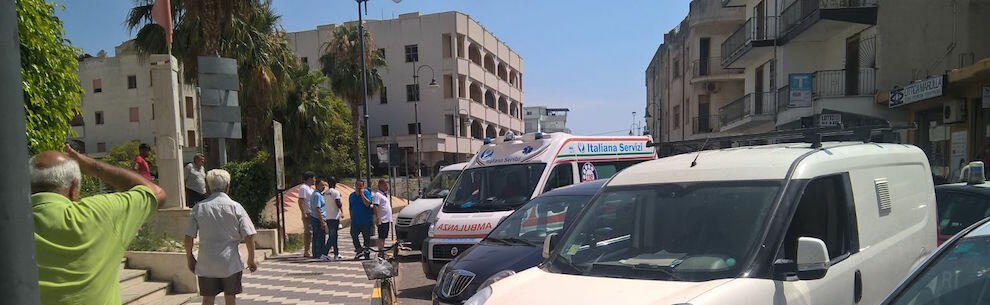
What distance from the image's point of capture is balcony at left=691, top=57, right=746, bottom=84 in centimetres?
3259

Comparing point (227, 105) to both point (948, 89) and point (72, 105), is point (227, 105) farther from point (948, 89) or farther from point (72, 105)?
point (948, 89)

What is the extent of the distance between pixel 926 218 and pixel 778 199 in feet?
6.37

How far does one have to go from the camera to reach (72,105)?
254 inches

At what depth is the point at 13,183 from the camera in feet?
4.49

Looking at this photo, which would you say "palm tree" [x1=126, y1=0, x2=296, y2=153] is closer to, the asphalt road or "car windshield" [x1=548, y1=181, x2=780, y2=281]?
the asphalt road

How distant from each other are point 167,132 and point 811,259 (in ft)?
32.9

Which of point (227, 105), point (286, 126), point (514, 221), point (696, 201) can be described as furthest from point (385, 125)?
point (696, 201)

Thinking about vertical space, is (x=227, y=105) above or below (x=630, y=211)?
above

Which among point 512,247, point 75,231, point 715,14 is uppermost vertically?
point 715,14

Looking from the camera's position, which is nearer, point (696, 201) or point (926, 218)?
point (696, 201)

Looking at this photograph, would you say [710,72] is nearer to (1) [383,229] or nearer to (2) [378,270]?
(1) [383,229]

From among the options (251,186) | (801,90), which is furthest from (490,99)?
(251,186)

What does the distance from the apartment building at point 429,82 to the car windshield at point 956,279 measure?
42147mm

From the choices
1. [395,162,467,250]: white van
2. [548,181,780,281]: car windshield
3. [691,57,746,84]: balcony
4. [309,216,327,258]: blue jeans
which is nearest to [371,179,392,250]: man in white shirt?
[395,162,467,250]: white van
